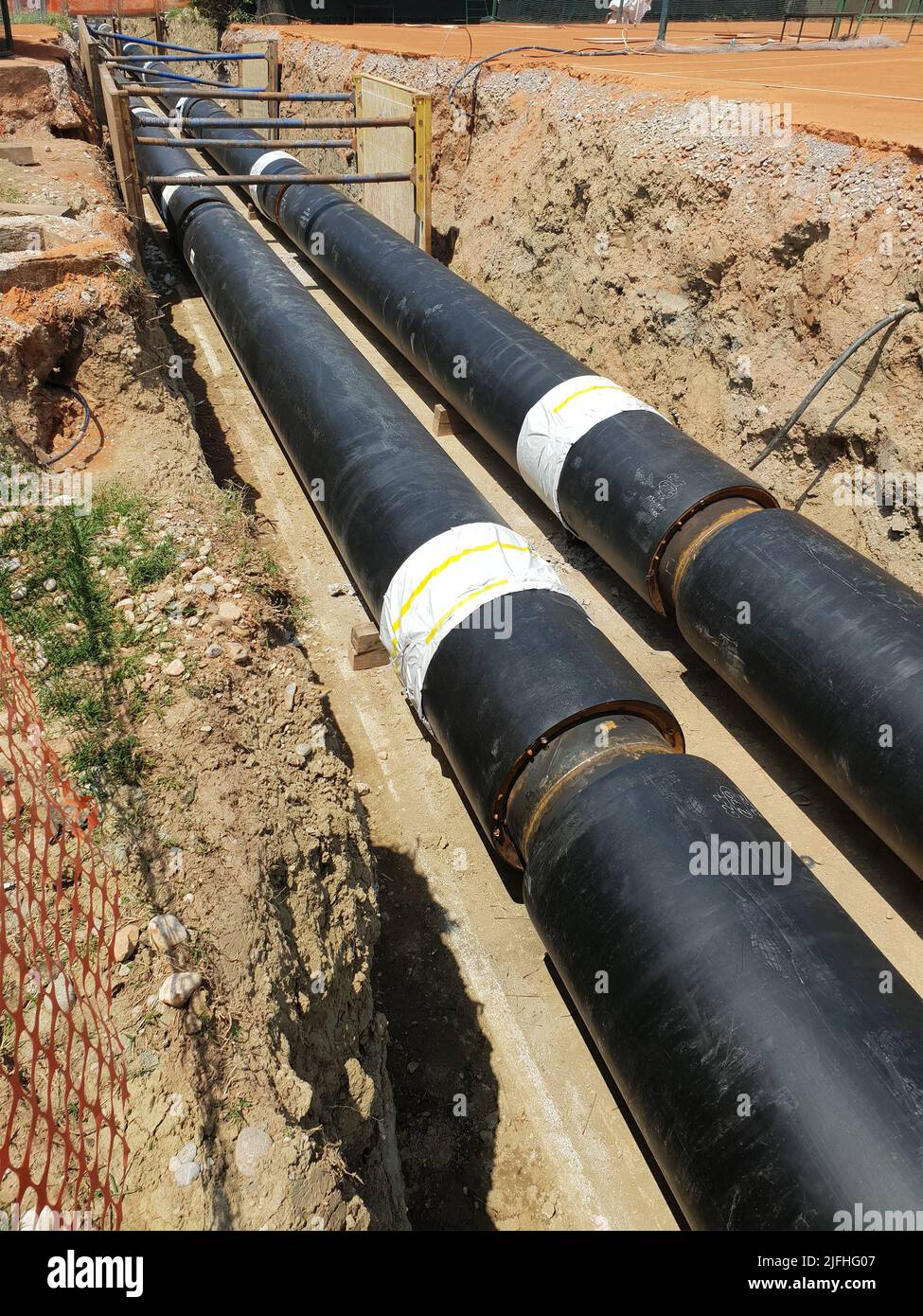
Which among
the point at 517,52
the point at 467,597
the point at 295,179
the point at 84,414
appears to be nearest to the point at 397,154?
the point at 295,179

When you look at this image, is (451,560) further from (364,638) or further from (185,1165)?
(185,1165)

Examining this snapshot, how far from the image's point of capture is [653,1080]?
3.24m

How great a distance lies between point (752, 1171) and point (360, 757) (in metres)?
3.44

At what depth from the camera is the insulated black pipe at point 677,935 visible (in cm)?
282

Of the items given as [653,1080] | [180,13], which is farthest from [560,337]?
[180,13]

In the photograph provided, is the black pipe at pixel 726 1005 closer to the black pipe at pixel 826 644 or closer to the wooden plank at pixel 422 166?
the black pipe at pixel 826 644

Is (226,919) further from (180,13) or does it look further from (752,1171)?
(180,13)

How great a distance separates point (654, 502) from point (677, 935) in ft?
11.8

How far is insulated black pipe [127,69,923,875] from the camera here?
15.1 feet

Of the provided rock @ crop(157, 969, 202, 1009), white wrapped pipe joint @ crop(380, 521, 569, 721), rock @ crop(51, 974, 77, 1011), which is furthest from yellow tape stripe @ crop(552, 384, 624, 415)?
rock @ crop(51, 974, 77, 1011)

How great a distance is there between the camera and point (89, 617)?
4.87 meters

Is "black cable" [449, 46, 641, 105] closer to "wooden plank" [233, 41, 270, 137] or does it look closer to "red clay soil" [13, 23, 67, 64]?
"wooden plank" [233, 41, 270, 137]
